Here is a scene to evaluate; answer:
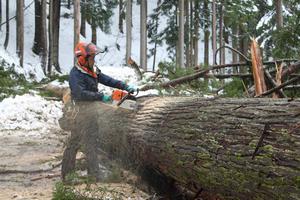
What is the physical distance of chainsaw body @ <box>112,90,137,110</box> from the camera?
5707 mm

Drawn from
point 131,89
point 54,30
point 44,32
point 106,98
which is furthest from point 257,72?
point 54,30

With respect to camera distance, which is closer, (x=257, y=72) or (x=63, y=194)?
(x=63, y=194)

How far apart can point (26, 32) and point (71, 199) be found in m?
31.6

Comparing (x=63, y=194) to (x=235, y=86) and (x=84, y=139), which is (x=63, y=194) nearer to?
(x=84, y=139)

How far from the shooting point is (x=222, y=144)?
3.69m

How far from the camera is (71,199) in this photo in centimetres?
447

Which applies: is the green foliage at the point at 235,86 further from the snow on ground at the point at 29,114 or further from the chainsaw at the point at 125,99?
the snow on ground at the point at 29,114

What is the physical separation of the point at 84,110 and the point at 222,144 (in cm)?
289

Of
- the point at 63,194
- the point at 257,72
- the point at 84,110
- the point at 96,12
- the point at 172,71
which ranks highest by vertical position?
the point at 96,12

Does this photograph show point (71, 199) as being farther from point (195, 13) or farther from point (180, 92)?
point (195, 13)

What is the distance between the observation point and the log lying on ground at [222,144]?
3111mm

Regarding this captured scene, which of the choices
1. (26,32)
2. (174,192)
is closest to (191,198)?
(174,192)

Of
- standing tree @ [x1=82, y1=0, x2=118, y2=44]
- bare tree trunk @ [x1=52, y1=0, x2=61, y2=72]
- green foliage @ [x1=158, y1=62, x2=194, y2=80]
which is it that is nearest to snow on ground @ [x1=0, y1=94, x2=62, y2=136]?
green foliage @ [x1=158, y1=62, x2=194, y2=80]

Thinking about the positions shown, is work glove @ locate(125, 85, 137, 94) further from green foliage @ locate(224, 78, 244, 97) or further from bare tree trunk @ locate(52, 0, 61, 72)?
bare tree trunk @ locate(52, 0, 61, 72)
